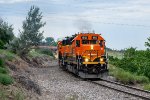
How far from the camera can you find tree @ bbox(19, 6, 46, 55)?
55181 mm

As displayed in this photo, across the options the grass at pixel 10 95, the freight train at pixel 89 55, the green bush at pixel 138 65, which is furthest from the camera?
the green bush at pixel 138 65

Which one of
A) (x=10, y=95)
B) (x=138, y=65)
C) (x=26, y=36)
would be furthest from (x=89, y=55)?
(x=26, y=36)

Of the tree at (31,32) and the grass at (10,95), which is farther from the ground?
the tree at (31,32)

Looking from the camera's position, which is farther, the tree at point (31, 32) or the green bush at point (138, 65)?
the tree at point (31, 32)

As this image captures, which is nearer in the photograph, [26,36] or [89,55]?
[89,55]

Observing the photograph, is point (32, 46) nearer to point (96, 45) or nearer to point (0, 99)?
point (96, 45)

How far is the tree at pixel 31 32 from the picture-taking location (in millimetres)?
55181

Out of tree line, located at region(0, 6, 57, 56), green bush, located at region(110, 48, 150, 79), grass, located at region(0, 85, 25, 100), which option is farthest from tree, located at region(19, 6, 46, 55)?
grass, located at region(0, 85, 25, 100)

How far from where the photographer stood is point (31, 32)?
186ft

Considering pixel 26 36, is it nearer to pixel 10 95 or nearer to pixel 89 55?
pixel 89 55

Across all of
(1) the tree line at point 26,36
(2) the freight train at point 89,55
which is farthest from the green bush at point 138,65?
(1) the tree line at point 26,36

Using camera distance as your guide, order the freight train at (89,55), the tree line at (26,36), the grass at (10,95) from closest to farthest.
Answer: the grass at (10,95), the freight train at (89,55), the tree line at (26,36)

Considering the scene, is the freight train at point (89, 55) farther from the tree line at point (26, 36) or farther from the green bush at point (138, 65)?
the tree line at point (26, 36)

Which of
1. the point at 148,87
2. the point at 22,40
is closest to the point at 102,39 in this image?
the point at 148,87
